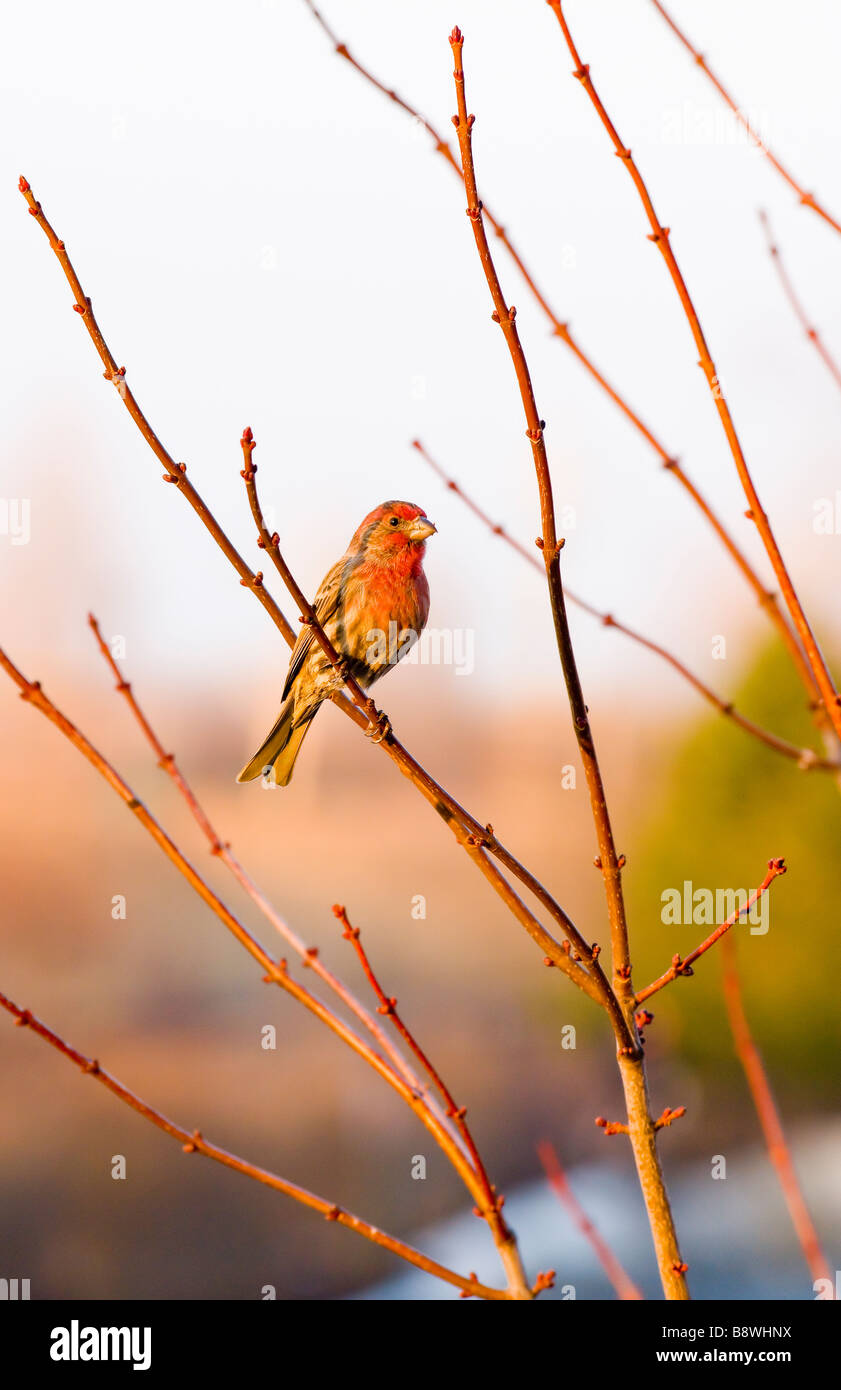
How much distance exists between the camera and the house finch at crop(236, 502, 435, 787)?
2453mm

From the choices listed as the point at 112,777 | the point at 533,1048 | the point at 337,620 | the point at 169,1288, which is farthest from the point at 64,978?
the point at 112,777

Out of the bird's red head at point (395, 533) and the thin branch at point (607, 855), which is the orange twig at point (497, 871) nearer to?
the thin branch at point (607, 855)

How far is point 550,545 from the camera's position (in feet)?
3.34

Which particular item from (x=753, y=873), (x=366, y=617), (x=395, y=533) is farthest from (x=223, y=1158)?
(x=753, y=873)

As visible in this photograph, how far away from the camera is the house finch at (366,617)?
96.6 inches

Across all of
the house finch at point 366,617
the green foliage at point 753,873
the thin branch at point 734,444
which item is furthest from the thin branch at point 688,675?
the green foliage at point 753,873

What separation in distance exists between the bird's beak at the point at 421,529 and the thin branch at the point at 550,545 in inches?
57.7

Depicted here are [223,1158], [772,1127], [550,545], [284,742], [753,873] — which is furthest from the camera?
[753,873]

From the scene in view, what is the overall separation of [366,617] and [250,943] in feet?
5.47

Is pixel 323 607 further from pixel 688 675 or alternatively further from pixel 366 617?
pixel 688 675

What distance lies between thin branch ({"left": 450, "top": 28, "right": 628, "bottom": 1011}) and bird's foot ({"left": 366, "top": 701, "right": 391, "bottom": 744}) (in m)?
0.40

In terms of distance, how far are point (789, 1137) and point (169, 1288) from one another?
8934mm

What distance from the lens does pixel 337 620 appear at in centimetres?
265
